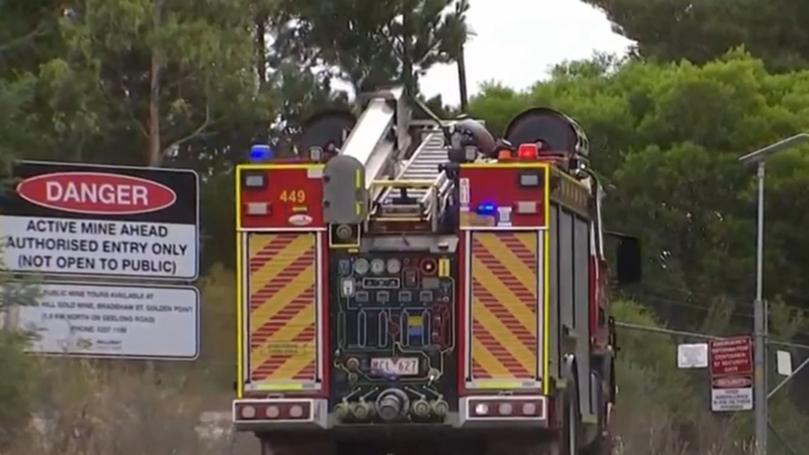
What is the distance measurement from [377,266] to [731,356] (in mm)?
18608

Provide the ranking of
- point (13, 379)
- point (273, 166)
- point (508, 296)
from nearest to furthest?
1. point (13, 379)
2. point (508, 296)
3. point (273, 166)

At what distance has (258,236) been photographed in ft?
50.5

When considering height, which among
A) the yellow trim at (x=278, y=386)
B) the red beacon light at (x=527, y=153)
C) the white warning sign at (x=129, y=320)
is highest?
the red beacon light at (x=527, y=153)

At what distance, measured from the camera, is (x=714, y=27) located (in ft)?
181

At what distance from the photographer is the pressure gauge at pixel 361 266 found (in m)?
15.4

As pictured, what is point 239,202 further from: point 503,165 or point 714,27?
point 714,27

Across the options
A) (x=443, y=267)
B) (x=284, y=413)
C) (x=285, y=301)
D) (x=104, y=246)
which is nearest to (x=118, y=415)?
(x=104, y=246)

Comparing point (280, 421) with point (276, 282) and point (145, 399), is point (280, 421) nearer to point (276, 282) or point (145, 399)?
point (276, 282)

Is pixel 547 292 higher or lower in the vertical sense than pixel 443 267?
lower

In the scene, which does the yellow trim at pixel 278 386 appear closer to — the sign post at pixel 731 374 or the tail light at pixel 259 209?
the tail light at pixel 259 209

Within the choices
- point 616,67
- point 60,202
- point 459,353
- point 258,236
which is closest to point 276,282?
point 258,236

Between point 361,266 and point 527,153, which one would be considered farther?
point 527,153

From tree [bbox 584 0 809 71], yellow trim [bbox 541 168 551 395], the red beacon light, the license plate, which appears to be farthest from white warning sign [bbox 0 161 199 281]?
tree [bbox 584 0 809 71]

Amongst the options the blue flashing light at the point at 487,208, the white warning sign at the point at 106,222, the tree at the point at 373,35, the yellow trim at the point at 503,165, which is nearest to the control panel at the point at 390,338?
Result: the blue flashing light at the point at 487,208
